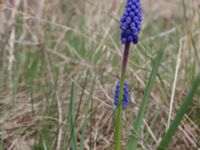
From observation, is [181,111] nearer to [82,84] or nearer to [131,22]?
[131,22]

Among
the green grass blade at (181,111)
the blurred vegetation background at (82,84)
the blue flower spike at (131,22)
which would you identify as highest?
the blue flower spike at (131,22)

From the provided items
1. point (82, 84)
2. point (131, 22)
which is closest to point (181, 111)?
point (131, 22)

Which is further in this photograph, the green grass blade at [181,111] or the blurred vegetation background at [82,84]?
the blurred vegetation background at [82,84]

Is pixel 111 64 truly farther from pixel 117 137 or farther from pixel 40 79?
pixel 117 137

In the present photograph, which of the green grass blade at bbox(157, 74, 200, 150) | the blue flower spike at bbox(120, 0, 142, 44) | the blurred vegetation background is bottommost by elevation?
the blurred vegetation background

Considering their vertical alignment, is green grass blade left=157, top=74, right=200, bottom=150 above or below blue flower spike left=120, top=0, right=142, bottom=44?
below

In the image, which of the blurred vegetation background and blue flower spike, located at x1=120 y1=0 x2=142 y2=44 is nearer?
blue flower spike, located at x1=120 y1=0 x2=142 y2=44
